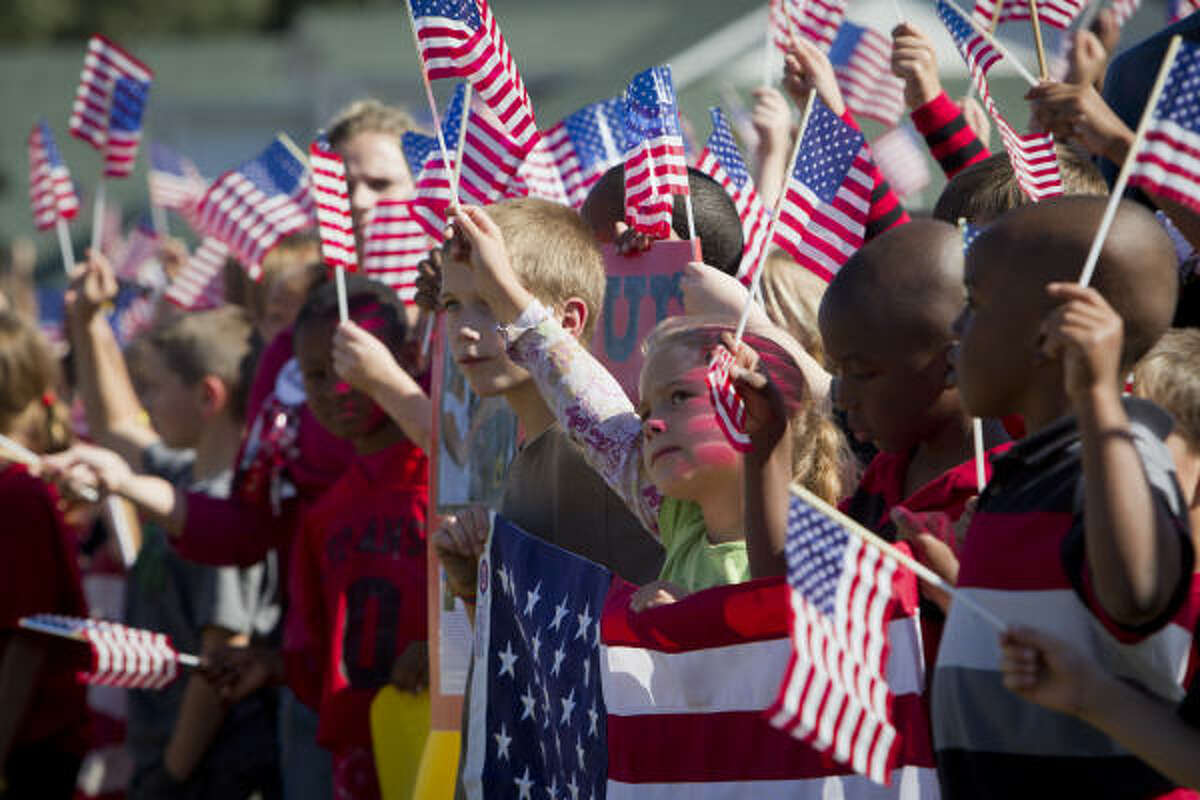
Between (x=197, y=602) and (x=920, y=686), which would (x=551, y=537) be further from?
(x=197, y=602)

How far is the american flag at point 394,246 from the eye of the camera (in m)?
6.21

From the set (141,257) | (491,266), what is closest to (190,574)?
(491,266)

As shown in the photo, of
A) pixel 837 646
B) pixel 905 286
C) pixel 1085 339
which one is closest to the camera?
pixel 1085 339

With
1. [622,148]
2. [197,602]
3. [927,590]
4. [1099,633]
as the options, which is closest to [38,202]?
[197,602]

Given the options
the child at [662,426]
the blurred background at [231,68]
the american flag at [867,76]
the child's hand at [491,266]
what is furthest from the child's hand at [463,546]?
the blurred background at [231,68]

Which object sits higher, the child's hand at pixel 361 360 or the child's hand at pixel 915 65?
the child's hand at pixel 915 65

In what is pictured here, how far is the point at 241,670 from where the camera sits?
626cm

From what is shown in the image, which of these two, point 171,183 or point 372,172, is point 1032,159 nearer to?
point 372,172

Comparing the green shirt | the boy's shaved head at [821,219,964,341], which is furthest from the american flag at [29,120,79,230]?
the boy's shaved head at [821,219,964,341]

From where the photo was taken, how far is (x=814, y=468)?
3801mm

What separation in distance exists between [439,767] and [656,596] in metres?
1.40

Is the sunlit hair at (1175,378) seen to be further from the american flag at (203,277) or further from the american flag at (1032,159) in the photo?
the american flag at (203,277)

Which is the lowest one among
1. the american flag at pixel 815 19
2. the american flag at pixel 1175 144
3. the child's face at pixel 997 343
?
the child's face at pixel 997 343

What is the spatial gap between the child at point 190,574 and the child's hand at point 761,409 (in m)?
3.12
